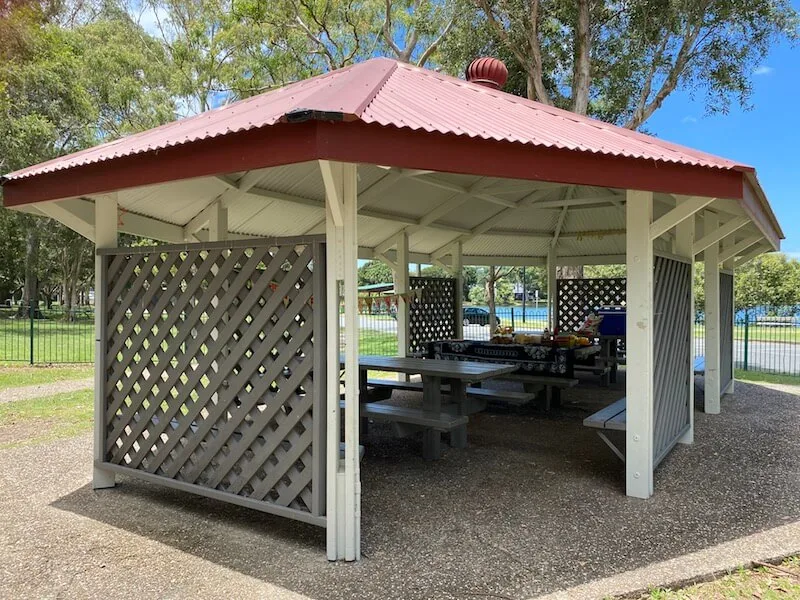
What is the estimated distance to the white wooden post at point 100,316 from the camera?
3.96m

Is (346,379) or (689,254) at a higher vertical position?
(689,254)

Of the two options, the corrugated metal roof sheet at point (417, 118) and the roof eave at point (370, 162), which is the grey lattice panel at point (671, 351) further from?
the corrugated metal roof sheet at point (417, 118)

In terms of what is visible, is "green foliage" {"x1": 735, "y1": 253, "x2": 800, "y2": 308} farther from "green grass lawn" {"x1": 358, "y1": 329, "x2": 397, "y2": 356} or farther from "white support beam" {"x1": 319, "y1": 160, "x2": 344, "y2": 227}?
"white support beam" {"x1": 319, "y1": 160, "x2": 344, "y2": 227}

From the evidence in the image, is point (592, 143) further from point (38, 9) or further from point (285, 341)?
point (38, 9)

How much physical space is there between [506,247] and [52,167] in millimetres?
8863

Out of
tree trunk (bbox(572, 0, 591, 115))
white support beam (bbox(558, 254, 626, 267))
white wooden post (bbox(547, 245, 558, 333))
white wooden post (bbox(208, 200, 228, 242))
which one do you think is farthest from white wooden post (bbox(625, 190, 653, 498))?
tree trunk (bbox(572, 0, 591, 115))

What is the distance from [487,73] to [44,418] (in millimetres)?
6315

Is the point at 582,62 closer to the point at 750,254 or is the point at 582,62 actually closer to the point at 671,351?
the point at 750,254

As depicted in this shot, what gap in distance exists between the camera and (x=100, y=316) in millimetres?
3959

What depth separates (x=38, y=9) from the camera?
1606 cm

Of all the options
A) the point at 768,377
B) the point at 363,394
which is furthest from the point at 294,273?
the point at 768,377

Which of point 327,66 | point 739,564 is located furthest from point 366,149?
point 327,66

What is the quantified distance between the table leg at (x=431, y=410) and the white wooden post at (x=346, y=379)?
6.03 feet

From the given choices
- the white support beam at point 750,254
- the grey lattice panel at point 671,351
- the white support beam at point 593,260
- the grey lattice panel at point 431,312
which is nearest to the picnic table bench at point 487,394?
the grey lattice panel at point 671,351
